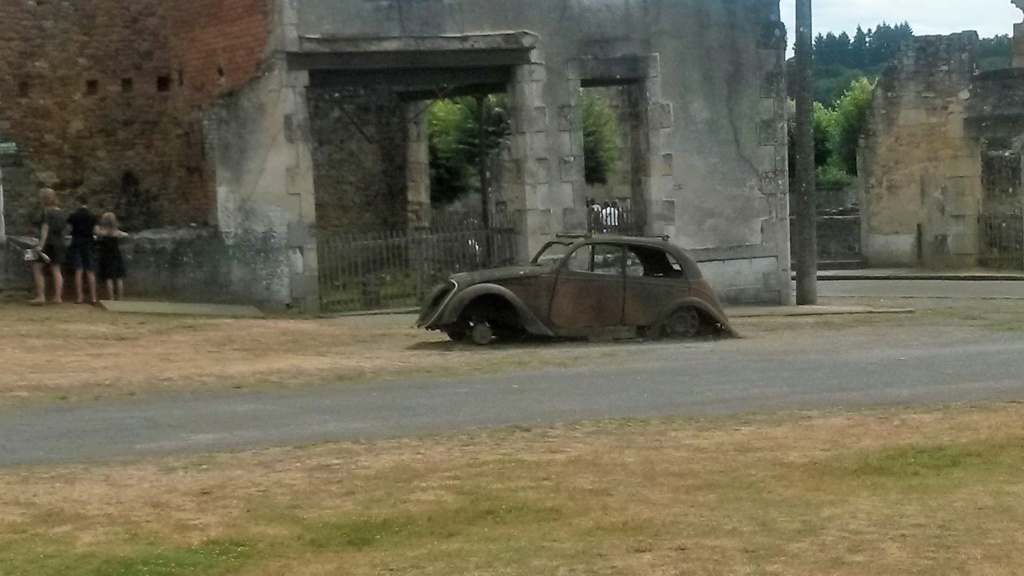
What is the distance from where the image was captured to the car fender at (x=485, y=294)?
673 inches

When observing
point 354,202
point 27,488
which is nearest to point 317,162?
point 354,202

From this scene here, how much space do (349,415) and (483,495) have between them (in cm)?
324

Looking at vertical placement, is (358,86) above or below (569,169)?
above

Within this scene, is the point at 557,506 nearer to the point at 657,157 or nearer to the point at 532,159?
the point at 532,159

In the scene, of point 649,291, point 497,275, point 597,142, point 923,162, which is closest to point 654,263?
point 649,291

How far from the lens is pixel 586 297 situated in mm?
17844

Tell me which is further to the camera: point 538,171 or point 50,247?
point 538,171

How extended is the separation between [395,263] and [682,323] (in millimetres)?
5107

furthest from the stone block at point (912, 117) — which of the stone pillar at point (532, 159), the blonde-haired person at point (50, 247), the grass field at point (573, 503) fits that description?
the grass field at point (573, 503)

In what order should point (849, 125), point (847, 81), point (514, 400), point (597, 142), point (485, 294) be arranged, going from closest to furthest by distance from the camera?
point (514, 400)
point (485, 294)
point (597, 142)
point (849, 125)
point (847, 81)

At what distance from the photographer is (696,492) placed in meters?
9.24

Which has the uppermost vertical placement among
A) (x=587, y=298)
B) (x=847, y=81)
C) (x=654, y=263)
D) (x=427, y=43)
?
(x=847, y=81)

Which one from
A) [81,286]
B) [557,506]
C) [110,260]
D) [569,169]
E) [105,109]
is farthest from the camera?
[105,109]

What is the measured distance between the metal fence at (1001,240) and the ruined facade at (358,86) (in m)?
10.8
